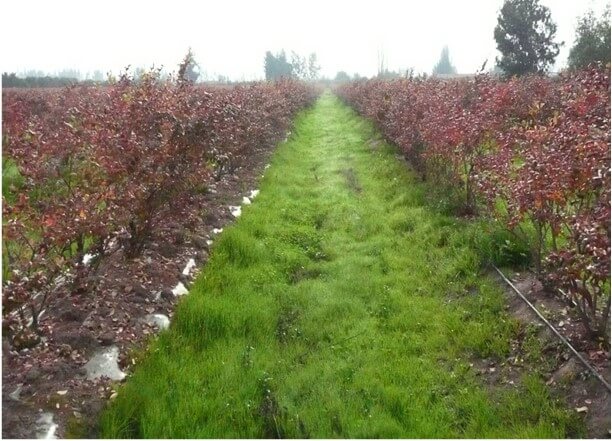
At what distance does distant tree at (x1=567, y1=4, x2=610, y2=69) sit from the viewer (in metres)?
24.5

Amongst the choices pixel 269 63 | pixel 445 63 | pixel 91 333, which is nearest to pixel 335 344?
pixel 91 333

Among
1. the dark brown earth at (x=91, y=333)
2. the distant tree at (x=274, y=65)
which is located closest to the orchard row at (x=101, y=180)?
the dark brown earth at (x=91, y=333)

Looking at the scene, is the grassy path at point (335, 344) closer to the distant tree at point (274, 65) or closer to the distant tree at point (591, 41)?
the distant tree at point (591, 41)

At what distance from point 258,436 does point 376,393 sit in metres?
0.91

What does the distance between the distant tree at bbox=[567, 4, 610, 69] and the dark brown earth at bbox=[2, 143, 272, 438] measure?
2288cm

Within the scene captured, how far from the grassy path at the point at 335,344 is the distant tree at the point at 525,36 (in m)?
25.4

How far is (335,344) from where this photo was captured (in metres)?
4.85

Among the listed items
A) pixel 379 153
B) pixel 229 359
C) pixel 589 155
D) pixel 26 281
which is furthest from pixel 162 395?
pixel 379 153

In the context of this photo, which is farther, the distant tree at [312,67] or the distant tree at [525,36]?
the distant tree at [312,67]

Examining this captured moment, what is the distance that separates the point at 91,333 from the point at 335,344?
2.00 meters

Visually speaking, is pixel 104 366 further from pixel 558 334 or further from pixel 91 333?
pixel 558 334

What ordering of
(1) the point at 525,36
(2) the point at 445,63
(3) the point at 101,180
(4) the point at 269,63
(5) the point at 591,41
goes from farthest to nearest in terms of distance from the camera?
(2) the point at 445,63 < (4) the point at 269,63 < (1) the point at 525,36 < (5) the point at 591,41 < (3) the point at 101,180

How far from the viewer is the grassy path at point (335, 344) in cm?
370

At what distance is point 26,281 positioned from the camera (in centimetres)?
353
